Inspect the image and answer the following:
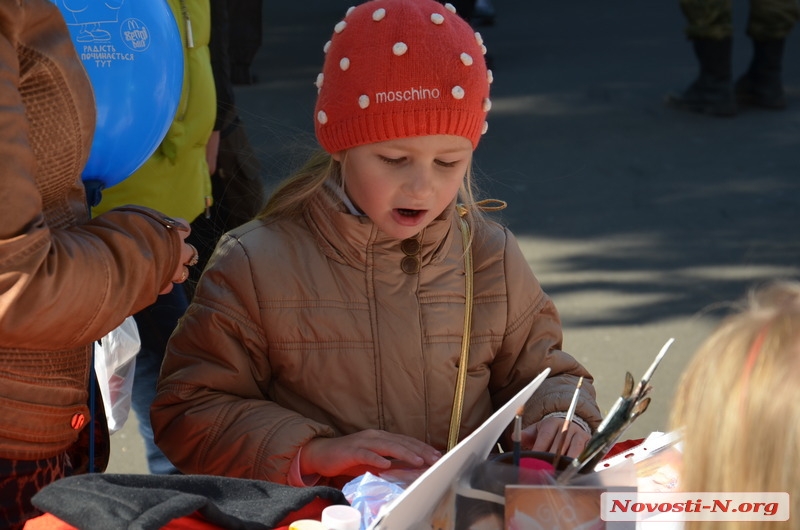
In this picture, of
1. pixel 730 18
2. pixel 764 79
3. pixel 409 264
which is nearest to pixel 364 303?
pixel 409 264

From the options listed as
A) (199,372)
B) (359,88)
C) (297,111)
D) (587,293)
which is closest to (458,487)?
(199,372)

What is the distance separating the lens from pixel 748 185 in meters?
6.18

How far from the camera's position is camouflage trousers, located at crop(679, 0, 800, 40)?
7.20m

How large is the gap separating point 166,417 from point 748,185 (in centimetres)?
488

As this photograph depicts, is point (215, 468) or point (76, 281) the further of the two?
point (215, 468)

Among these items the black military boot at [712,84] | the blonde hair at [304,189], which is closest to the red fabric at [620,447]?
the blonde hair at [304,189]

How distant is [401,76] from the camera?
1.91 metres

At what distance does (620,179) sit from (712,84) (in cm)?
166

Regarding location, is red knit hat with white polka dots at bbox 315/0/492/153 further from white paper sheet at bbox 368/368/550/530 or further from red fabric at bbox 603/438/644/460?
white paper sheet at bbox 368/368/550/530

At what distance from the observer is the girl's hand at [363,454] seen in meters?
1.73

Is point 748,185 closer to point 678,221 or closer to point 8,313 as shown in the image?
point 678,221

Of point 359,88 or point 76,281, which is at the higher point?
point 359,88

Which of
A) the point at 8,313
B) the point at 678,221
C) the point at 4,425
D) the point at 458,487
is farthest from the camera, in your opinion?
the point at 678,221

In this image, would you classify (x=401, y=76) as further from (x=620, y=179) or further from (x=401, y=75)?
(x=620, y=179)
